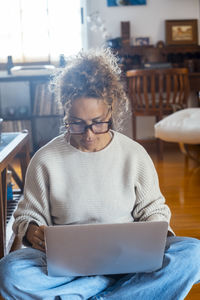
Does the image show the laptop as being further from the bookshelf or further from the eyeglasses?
the bookshelf

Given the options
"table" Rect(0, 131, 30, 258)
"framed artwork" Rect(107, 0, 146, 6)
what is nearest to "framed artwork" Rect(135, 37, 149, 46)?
"framed artwork" Rect(107, 0, 146, 6)

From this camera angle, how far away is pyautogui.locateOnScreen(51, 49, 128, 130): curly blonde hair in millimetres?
1183

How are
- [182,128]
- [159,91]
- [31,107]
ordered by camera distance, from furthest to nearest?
[31,107] < [159,91] < [182,128]

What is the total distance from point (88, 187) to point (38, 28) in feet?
10.2

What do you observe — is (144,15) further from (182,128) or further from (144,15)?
(182,128)

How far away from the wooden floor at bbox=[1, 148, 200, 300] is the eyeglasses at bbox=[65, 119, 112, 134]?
643 mm

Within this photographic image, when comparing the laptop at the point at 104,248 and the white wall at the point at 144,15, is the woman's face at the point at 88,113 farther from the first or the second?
the white wall at the point at 144,15

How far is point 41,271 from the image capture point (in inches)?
45.0

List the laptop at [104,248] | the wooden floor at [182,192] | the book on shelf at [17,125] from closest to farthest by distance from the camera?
the laptop at [104,248]
the wooden floor at [182,192]
the book on shelf at [17,125]

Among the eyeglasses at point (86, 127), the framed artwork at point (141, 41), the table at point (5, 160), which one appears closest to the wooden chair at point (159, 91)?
the framed artwork at point (141, 41)

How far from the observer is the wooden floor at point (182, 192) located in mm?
2082

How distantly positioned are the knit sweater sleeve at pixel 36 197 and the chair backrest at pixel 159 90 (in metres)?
2.48

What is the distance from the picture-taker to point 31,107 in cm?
392

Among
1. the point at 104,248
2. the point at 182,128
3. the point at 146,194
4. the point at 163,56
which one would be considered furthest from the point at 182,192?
the point at 163,56
